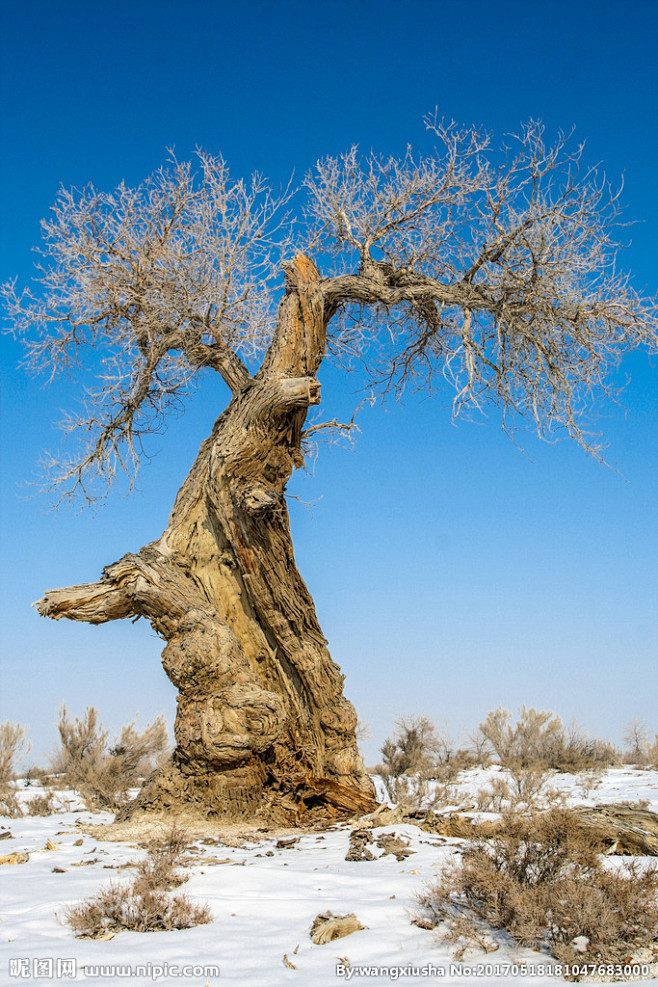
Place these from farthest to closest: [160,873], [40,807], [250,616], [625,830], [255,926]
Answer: [40,807]
[250,616]
[625,830]
[160,873]
[255,926]

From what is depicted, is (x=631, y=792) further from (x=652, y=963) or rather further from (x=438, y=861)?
(x=652, y=963)

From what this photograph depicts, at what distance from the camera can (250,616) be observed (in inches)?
392

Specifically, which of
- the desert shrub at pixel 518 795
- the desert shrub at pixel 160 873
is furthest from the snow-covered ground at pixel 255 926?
the desert shrub at pixel 518 795

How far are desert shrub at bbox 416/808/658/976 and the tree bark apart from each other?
444 centimetres

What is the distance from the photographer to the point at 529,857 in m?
4.75

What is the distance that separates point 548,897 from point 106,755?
11.9 metres

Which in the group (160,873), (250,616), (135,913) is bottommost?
(135,913)

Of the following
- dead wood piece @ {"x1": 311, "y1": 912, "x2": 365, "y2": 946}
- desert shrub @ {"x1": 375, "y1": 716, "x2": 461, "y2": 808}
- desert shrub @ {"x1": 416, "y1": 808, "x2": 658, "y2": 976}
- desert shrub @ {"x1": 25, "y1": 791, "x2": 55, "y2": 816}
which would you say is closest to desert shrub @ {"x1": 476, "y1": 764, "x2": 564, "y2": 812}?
desert shrub @ {"x1": 375, "y1": 716, "x2": 461, "y2": 808}

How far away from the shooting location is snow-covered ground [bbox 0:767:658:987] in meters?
3.94

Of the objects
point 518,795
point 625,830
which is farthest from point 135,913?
point 518,795

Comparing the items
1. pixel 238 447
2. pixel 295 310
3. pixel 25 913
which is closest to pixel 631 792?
pixel 238 447

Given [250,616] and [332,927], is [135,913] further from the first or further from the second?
[250,616]

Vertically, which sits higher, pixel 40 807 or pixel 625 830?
pixel 40 807

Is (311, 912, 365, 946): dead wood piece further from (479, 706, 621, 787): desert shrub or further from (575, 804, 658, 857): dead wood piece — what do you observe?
(479, 706, 621, 787): desert shrub
